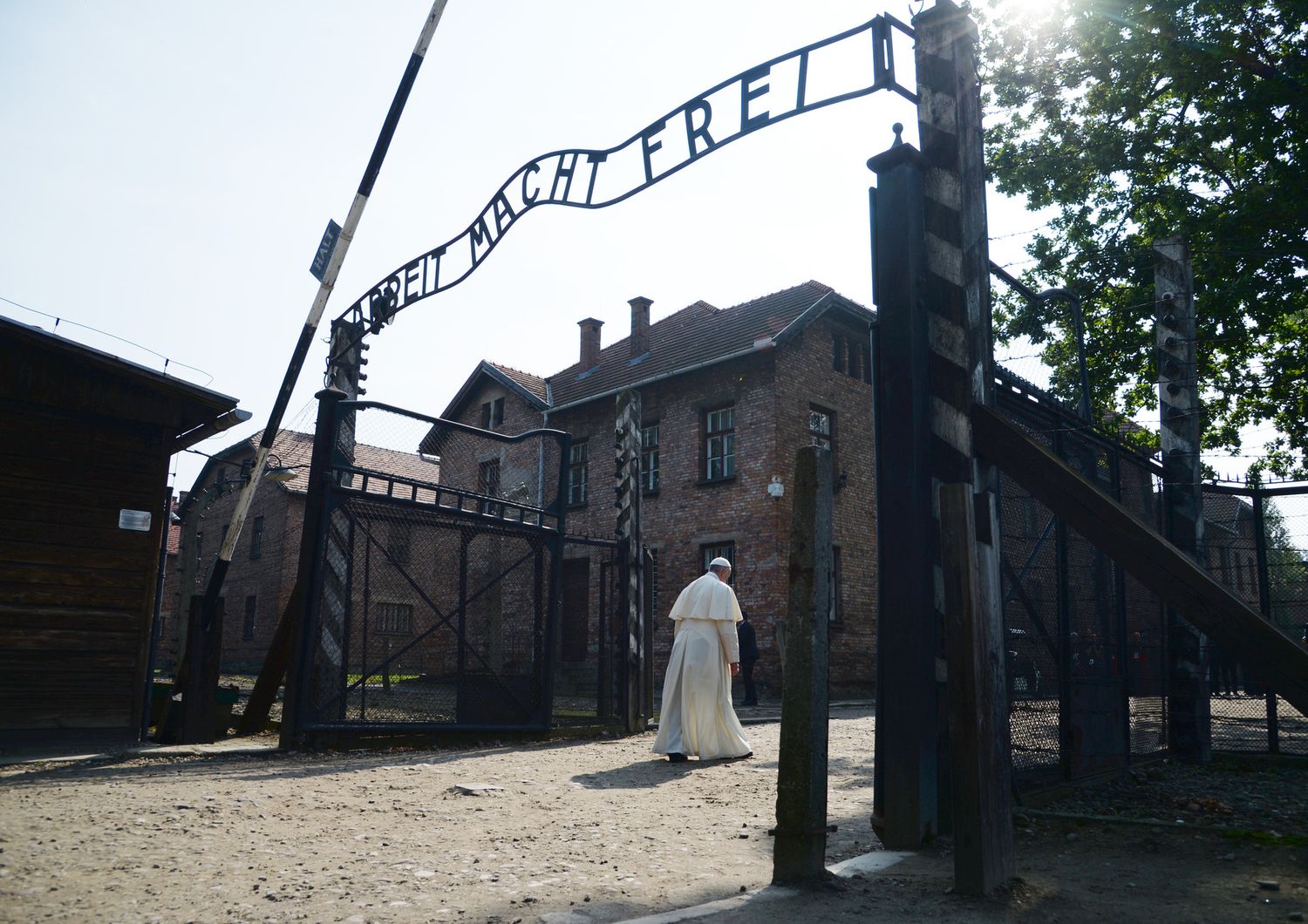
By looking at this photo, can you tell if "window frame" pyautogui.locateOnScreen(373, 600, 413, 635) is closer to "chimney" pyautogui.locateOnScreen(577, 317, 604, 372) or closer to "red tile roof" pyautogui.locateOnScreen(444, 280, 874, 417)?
"red tile roof" pyautogui.locateOnScreen(444, 280, 874, 417)

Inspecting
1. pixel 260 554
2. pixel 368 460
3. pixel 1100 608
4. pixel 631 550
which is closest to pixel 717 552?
pixel 631 550

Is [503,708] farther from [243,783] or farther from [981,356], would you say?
[981,356]

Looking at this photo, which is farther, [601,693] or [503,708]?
[601,693]

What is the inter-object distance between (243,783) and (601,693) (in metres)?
5.57

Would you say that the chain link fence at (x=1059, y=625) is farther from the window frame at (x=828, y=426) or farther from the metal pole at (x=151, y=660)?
the window frame at (x=828, y=426)

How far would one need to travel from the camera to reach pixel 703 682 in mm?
9320

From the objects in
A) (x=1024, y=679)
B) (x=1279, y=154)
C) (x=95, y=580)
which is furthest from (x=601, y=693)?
(x=1279, y=154)

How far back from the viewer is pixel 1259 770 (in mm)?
7988

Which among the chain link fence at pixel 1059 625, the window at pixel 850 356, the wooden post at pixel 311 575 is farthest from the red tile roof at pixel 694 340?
the chain link fence at pixel 1059 625

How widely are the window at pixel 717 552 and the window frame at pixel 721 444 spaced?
57.1 inches

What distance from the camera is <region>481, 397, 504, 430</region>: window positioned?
30.2m

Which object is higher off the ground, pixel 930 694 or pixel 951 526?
pixel 951 526

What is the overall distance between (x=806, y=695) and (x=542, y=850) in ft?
5.53

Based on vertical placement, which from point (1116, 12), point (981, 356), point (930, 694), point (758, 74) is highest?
point (1116, 12)
